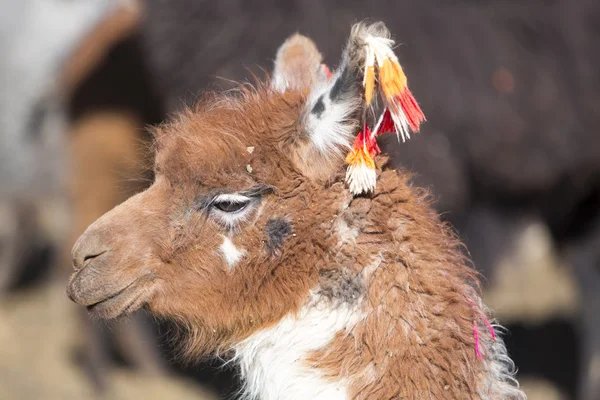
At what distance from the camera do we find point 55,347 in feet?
19.6

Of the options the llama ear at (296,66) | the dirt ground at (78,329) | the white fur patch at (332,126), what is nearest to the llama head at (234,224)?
the white fur patch at (332,126)

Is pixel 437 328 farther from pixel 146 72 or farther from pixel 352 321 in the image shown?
pixel 146 72

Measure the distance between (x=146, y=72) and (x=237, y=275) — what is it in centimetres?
334

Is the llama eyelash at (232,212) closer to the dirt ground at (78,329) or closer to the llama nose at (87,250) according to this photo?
the llama nose at (87,250)

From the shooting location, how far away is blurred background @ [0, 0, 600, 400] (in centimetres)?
436

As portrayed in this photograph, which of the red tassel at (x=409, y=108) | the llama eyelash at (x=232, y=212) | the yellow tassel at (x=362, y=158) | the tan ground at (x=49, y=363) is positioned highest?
the red tassel at (x=409, y=108)

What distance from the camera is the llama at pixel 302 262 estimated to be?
2.03 m

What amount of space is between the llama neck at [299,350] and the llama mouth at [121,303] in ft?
1.03

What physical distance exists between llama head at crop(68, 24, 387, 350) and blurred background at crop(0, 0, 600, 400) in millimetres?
1619

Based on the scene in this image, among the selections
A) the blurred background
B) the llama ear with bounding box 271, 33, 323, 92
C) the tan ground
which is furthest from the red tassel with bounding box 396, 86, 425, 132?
the tan ground

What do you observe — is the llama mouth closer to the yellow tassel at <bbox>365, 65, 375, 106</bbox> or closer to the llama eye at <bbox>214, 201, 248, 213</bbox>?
the llama eye at <bbox>214, 201, 248, 213</bbox>

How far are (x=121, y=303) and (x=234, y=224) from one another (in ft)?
1.21

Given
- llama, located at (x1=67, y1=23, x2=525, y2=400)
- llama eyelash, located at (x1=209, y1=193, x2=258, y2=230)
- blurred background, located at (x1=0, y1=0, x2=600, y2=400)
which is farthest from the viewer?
blurred background, located at (x1=0, y1=0, x2=600, y2=400)

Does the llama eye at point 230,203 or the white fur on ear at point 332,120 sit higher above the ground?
the white fur on ear at point 332,120
